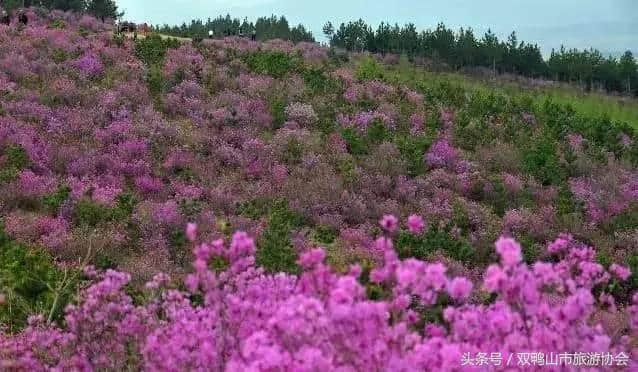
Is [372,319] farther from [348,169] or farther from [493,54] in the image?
[493,54]

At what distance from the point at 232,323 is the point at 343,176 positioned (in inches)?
403

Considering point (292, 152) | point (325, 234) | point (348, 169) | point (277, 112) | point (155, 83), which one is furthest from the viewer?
point (155, 83)

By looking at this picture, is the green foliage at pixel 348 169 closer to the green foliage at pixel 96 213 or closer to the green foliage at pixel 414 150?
the green foliage at pixel 414 150

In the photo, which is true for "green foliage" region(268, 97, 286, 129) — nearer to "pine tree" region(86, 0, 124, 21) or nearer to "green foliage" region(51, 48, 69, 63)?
"green foliage" region(51, 48, 69, 63)

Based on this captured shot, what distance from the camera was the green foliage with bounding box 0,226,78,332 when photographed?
21.2ft

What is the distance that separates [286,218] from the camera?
1106 centimetres

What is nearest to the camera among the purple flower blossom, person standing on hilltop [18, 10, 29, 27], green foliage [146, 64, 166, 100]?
green foliage [146, 64, 166, 100]

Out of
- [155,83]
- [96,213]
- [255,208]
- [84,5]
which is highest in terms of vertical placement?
[84,5]

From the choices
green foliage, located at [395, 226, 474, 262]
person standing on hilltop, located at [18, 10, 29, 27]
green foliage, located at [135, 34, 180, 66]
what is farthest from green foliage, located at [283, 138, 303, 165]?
person standing on hilltop, located at [18, 10, 29, 27]

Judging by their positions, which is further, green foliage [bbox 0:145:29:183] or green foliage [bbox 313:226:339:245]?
green foliage [bbox 0:145:29:183]

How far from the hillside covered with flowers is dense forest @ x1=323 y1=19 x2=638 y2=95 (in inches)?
1894

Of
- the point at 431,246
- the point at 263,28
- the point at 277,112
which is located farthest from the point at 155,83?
the point at 263,28

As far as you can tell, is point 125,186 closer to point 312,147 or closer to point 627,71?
point 312,147

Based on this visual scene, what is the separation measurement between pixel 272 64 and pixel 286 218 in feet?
45.4
